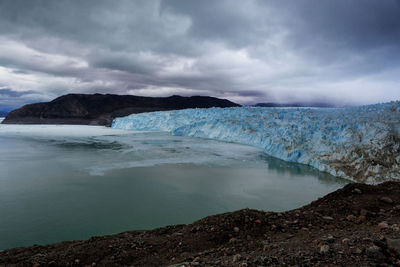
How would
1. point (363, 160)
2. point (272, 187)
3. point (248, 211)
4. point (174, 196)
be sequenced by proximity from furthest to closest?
1. point (363, 160)
2. point (272, 187)
3. point (174, 196)
4. point (248, 211)

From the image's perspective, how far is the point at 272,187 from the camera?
6137 mm

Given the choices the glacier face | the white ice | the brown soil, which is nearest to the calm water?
the glacier face

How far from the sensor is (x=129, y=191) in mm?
5641

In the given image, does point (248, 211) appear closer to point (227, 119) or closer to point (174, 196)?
point (174, 196)

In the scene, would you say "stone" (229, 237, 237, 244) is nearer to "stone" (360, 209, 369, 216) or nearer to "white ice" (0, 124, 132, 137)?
"stone" (360, 209, 369, 216)

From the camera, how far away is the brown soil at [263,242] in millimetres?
1831

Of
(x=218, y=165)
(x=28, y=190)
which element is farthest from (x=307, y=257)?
(x=218, y=165)

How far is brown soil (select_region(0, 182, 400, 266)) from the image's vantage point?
1831 millimetres

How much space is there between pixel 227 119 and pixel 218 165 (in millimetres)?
8833

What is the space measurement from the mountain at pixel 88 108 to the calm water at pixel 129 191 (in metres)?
29.9

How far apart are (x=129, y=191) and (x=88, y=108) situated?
40.8 m

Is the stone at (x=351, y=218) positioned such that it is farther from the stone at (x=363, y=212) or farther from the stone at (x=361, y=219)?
Result: the stone at (x=363, y=212)

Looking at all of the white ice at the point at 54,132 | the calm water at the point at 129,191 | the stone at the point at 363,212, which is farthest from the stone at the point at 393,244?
the white ice at the point at 54,132

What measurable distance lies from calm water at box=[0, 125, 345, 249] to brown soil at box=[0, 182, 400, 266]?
113 cm
